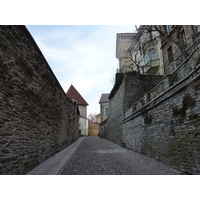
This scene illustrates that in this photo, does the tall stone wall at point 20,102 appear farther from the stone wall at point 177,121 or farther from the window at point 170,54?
the window at point 170,54

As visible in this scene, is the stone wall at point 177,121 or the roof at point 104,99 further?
the roof at point 104,99

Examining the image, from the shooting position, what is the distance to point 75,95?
1453 inches

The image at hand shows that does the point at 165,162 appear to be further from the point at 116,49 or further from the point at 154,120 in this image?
the point at 116,49

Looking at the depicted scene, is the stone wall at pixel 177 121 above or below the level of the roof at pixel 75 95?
below

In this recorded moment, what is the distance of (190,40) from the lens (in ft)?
35.6

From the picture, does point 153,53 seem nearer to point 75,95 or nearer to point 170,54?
point 170,54

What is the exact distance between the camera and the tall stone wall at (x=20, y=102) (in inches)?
141

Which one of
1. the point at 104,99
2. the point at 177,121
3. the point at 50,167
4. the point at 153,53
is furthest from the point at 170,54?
the point at 104,99

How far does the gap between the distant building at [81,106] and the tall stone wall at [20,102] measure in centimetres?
2757

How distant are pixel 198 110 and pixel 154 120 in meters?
2.78

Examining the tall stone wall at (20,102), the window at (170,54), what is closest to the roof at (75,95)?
the window at (170,54)

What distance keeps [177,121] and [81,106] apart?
31.9 metres

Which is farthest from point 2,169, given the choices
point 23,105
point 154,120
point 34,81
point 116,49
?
point 116,49

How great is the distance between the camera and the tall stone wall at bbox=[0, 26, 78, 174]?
357cm
